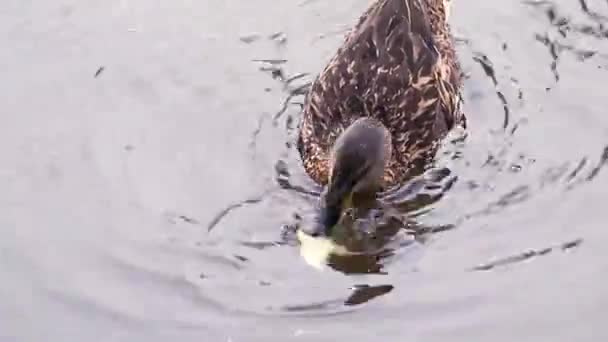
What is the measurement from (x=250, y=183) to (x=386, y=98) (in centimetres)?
116

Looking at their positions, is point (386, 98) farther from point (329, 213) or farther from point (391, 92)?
point (329, 213)

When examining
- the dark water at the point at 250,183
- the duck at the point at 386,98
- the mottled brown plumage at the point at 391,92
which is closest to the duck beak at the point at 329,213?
the dark water at the point at 250,183

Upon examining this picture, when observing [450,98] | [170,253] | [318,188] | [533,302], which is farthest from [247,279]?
[450,98]

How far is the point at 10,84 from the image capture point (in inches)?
363

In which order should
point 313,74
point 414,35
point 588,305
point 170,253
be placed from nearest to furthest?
1. point 588,305
2. point 170,253
3. point 414,35
4. point 313,74

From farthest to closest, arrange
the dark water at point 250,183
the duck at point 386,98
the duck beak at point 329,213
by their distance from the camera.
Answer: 1. the duck at point 386,98
2. the duck beak at point 329,213
3. the dark water at point 250,183

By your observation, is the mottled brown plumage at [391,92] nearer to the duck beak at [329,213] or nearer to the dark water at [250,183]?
the dark water at [250,183]

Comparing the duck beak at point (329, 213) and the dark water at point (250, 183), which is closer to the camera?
the dark water at point (250, 183)

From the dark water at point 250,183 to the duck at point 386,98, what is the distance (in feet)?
0.69

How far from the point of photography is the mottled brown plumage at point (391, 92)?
8.44 meters

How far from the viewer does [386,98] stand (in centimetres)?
851

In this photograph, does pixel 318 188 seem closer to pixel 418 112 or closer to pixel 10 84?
pixel 418 112

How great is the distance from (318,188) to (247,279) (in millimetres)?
1204

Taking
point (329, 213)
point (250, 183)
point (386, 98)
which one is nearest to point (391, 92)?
point (386, 98)
